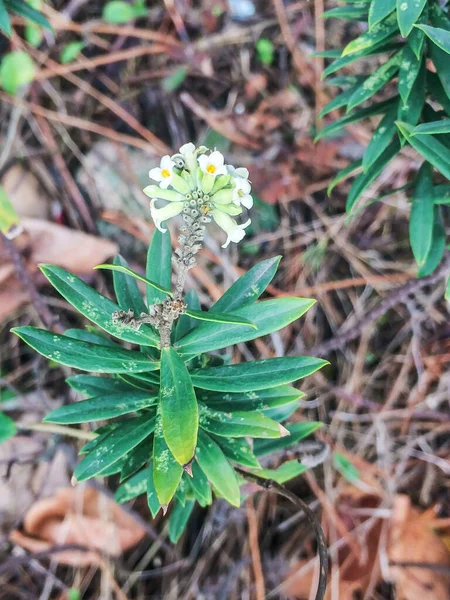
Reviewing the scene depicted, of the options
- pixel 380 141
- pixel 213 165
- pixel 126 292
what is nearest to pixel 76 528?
pixel 126 292

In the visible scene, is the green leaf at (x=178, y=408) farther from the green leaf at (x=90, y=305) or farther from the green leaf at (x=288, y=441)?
the green leaf at (x=288, y=441)

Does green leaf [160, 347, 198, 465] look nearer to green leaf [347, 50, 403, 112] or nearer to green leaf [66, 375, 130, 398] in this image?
green leaf [66, 375, 130, 398]

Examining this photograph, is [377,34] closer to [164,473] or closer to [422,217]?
[422,217]

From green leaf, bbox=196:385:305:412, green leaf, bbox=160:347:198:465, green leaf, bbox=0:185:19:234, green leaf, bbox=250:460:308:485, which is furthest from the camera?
green leaf, bbox=0:185:19:234

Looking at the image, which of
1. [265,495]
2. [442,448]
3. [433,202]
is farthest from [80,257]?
[442,448]

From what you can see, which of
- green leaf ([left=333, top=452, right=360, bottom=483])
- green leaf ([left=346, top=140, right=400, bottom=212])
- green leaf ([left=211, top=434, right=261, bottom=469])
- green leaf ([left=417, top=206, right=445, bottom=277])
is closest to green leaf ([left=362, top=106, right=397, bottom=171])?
green leaf ([left=346, top=140, right=400, bottom=212])

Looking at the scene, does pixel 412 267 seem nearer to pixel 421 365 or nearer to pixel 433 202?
pixel 421 365

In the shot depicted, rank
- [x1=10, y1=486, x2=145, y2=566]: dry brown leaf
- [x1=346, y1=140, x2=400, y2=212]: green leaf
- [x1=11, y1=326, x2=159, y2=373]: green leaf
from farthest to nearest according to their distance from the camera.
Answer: [x1=10, y1=486, x2=145, y2=566]: dry brown leaf, [x1=346, y1=140, x2=400, y2=212]: green leaf, [x1=11, y1=326, x2=159, y2=373]: green leaf

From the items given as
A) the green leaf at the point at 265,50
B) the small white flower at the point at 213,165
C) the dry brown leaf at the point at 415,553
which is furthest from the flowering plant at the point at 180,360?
the green leaf at the point at 265,50
